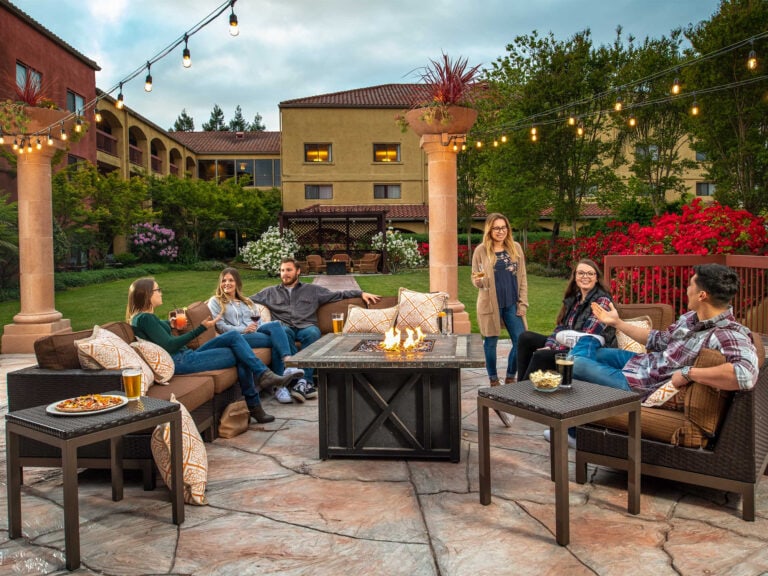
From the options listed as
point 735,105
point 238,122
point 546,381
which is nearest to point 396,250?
point 735,105

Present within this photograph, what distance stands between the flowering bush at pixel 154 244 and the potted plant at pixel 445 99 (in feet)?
64.4

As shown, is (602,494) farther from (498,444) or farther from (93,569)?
(93,569)

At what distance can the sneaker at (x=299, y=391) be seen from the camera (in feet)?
18.7

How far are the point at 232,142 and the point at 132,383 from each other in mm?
37435

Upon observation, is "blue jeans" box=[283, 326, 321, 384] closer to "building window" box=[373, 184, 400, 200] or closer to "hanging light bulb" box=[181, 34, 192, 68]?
"hanging light bulb" box=[181, 34, 192, 68]

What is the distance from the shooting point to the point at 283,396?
225 inches

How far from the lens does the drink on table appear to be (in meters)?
3.18

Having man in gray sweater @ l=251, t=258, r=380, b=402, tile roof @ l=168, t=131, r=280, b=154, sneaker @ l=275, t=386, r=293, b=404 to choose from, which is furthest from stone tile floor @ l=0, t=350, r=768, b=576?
tile roof @ l=168, t=131, r=280, b=154

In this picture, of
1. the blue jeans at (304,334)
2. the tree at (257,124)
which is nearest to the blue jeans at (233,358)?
the blue jeans at (304,334)

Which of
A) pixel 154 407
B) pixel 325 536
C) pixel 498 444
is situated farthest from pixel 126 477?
pixel 498 444

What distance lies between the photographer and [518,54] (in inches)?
851

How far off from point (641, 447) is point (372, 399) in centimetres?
166

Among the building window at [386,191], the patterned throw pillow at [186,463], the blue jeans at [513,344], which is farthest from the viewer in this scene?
the building window at [386,191]

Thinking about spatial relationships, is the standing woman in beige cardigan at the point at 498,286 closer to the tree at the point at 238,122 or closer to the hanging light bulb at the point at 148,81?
the hanging light bulb at the point at 148,81
